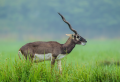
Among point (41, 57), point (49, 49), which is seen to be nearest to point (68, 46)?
point (49, 49)

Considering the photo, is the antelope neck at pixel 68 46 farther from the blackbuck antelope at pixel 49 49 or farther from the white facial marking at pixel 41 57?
the white facial marking at pixel 41 57

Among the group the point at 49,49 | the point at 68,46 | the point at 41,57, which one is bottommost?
the point at 41,57

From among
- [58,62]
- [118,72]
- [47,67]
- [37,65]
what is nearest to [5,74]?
[37,65]

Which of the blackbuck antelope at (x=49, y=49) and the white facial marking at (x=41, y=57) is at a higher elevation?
the blackbuck antelope at (x=49, y=49)

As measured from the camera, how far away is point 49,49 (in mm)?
6066

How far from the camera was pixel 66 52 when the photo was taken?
616 centimetres

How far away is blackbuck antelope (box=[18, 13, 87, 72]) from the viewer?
5.98 metres

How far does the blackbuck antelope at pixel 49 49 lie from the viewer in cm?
598

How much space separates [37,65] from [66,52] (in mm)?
1373

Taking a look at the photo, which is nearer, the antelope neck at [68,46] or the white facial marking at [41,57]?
the white facial marking at [41,57]

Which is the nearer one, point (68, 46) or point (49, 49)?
point (49, 49)

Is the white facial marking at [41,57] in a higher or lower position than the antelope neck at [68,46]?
lower

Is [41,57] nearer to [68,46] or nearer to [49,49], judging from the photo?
[49,49]

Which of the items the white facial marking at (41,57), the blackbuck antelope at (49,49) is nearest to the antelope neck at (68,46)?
the blackbuck antelope at (49,49)
